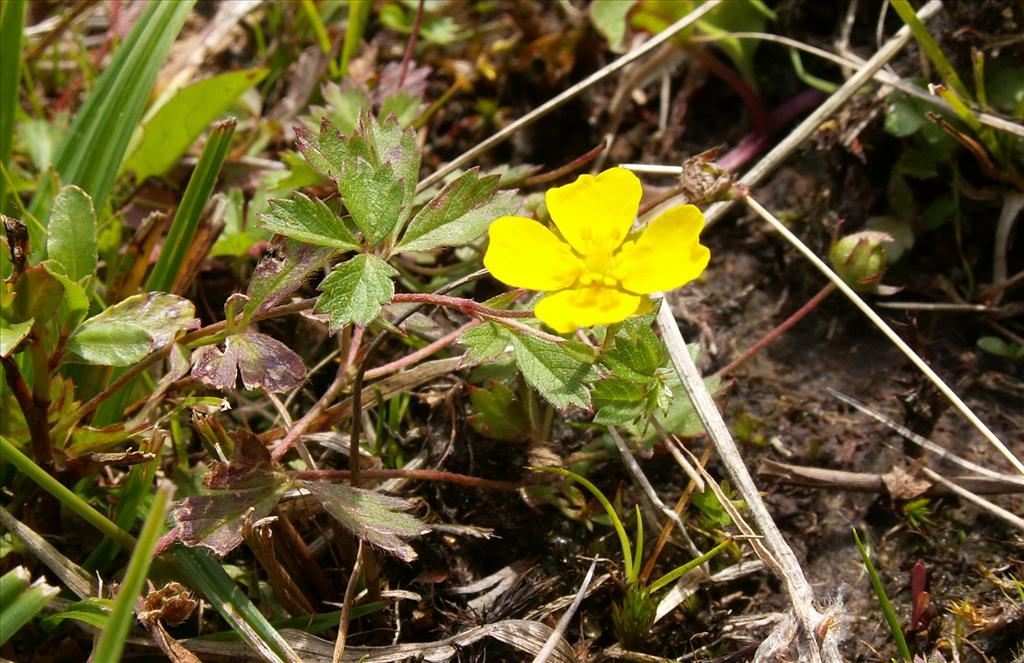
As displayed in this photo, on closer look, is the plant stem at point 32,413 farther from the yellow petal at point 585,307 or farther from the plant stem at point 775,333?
the plant stem at point 775,333

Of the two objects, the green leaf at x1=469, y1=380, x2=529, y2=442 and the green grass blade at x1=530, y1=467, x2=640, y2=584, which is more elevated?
the green leaf at x1=469, y1=380, x2=529, y2=442

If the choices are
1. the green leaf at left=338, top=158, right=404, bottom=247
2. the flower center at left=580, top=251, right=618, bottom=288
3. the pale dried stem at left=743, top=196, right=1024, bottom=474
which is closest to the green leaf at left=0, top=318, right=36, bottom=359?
the green leaf at left=338, top=158, right=404, bottom=247

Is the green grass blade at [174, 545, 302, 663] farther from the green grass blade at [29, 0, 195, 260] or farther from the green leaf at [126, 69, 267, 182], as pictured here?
the green leaf at [126, 69, 267, 182]

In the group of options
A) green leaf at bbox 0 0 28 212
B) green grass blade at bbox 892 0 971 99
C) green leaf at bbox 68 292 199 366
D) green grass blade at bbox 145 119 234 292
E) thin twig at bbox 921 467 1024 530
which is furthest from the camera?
green grass blade at bbox 892 0 971 99

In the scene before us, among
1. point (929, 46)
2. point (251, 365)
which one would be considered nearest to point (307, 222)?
point (251, 365)

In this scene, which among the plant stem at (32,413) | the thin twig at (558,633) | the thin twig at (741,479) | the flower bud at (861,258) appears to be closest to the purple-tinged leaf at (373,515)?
the thin twig at (558,633)

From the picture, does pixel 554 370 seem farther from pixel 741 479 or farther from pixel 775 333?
pixel 775 333

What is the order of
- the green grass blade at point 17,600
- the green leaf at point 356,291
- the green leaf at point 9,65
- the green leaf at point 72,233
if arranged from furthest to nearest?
the green leaf at point 9,65
the green leaf at point 72,233
the green leaf at point 356,291
the green grass blade at point 17,600
